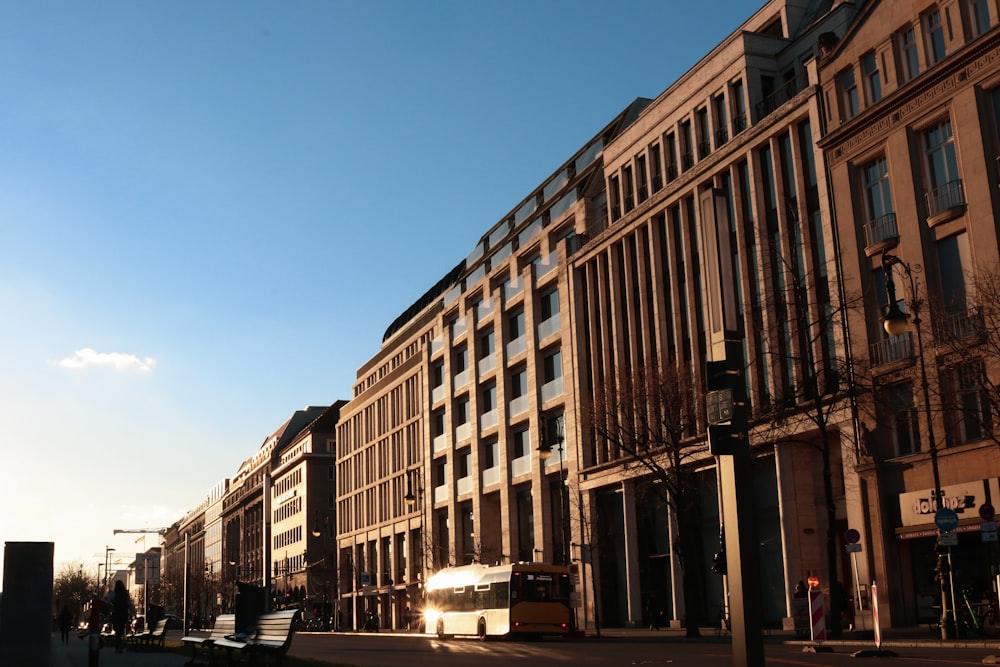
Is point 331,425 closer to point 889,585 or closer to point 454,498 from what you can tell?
point 454,498

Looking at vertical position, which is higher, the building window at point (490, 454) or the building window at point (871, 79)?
the building window at point (871, 79)

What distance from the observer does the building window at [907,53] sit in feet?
116

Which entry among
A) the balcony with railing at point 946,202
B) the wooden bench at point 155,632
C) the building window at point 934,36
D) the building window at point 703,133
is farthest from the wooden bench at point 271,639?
the building window at point 703,133

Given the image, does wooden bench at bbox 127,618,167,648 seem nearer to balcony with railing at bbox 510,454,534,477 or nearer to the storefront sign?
the storefront sign

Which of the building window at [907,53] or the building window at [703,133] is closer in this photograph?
the building window at [907,53]

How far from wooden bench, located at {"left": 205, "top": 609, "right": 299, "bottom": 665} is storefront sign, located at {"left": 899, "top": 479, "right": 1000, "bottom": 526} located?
60.9 feet

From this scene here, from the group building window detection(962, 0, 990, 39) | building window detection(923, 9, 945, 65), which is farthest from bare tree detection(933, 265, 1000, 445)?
building window detection(923, 9, 945, 65)

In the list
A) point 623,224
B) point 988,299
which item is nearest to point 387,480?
point 623,224

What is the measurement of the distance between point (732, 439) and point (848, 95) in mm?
31527

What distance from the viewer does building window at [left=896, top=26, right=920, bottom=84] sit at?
3550 cm

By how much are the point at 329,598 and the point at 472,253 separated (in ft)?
140

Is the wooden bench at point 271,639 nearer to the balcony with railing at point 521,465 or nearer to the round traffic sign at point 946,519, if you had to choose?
the round traffic sign at point 946,519

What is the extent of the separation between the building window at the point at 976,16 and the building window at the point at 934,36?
1172mm

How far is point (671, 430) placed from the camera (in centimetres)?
3831
